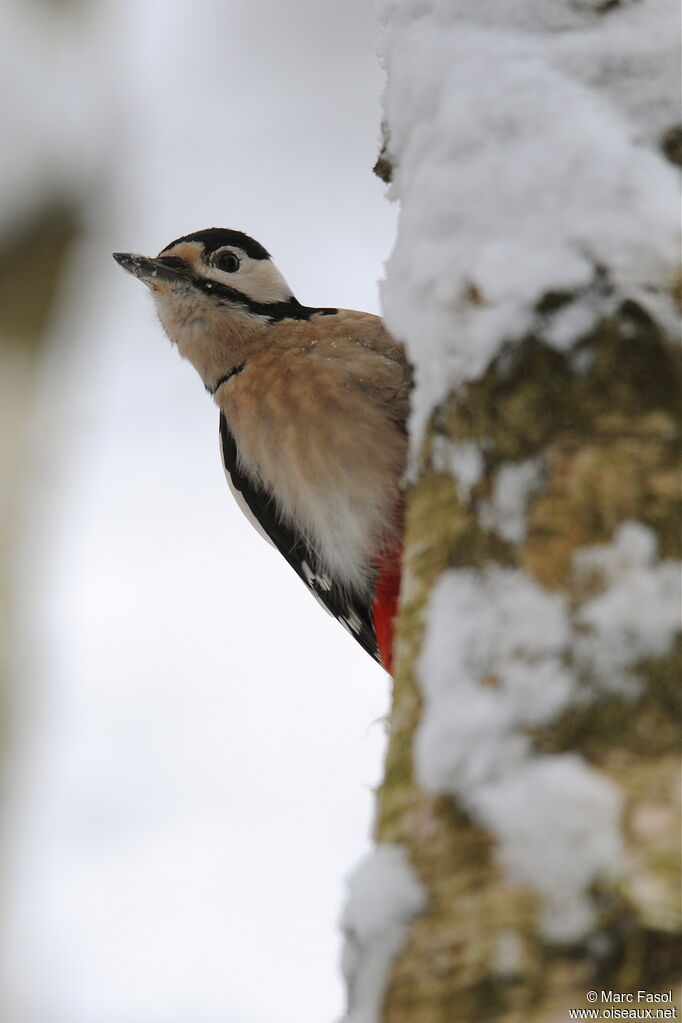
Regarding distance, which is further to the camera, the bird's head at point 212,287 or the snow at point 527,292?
the bird's head at point 212,287

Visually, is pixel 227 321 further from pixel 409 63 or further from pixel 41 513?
pixel 409 63

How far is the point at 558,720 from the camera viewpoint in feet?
3.46

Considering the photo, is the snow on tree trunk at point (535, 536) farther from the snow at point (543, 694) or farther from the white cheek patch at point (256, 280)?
the white cheek patch at point (256, 280)

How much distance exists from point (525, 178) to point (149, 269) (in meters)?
1.86

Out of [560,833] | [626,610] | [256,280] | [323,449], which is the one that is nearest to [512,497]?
[626,610]

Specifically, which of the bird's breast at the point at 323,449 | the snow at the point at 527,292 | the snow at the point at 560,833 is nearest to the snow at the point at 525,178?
the snow at the point at 527,292

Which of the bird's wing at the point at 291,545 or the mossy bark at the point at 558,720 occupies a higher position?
the bird's wing at the point at 291,545

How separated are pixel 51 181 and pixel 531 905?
333 cm

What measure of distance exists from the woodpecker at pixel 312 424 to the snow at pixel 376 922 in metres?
1.14

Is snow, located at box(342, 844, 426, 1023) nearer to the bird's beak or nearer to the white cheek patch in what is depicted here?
the white cheek patch

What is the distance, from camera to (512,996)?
960 millimetres

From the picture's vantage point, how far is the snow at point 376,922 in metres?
1.08

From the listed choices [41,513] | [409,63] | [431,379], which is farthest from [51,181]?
[431,379]

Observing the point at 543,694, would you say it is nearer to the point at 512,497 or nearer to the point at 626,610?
the point at 626,610
